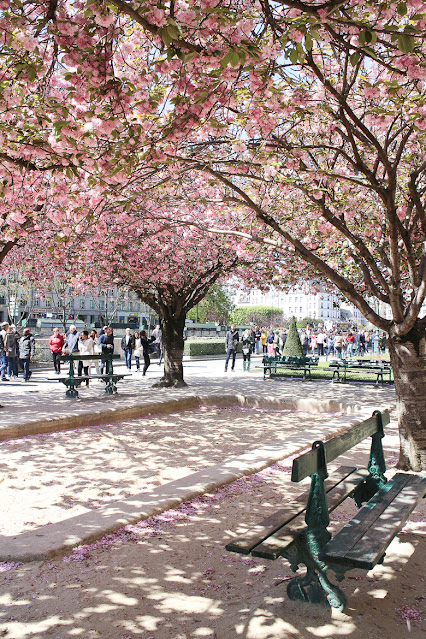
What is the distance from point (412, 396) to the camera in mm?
6285

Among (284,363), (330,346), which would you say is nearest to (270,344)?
(284,363)

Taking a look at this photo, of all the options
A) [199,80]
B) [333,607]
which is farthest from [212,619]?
[199,80]

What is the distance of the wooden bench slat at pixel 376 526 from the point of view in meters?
3.12

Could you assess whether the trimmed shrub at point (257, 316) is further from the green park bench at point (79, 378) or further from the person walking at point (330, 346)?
the green park bench at point (79, 378)

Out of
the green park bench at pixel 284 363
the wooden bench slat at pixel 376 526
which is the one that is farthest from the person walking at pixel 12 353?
the wooden bench slat at pixel 376 526

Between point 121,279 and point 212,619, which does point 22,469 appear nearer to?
point 212,619

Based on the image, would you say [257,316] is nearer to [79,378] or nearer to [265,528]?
[79,378]

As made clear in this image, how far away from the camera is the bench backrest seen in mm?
3230

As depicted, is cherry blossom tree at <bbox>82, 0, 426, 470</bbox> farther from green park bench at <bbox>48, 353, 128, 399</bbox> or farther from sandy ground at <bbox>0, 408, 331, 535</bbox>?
green park bench at <bbox>48, 353, 128, 399</bbox>

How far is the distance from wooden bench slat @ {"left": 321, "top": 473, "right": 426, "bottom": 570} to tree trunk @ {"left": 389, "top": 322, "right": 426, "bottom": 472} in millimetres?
1670

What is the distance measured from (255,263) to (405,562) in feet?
35.0

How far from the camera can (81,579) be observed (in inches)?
148

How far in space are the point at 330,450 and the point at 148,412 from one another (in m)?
8.07

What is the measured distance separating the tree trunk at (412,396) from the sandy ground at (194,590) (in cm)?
116
